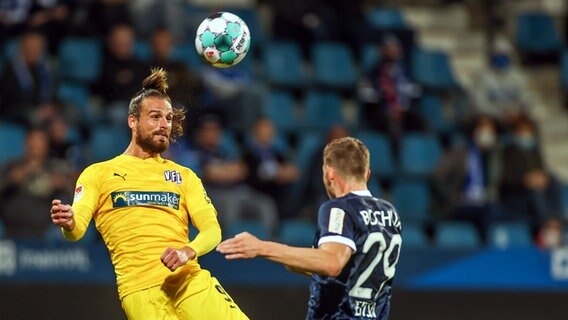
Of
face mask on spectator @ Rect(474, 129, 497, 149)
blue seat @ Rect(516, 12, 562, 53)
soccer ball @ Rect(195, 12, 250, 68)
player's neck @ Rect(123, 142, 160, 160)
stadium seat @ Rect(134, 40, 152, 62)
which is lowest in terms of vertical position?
player's neck @ Rect(123, 142, 160, 160)

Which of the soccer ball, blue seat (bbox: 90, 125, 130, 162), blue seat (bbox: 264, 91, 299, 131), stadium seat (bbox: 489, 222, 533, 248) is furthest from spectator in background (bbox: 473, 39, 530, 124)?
the soccer ball

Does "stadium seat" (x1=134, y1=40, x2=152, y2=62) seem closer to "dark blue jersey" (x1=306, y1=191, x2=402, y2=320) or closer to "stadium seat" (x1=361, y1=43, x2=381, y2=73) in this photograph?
"stadium seat" (x1=361, y1=43, x2=381, y2=73)

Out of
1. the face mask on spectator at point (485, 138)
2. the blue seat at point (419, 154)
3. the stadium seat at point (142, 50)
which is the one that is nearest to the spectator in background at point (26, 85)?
the stadium seat at point (142, 50)

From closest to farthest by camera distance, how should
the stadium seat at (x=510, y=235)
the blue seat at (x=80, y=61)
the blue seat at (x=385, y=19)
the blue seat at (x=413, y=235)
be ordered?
the blue seat at (x=413, y=235) < the stadium seat at (x=510, y=235) < the blue seat at (x=80, y=61) < the blue seat at (x=385, y=19)

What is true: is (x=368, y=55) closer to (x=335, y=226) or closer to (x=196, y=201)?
(x=196, y=201)

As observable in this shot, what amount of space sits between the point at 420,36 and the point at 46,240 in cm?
769

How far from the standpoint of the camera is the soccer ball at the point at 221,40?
22.1 ft

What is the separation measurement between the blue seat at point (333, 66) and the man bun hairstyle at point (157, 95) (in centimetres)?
720

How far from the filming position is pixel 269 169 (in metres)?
11.8

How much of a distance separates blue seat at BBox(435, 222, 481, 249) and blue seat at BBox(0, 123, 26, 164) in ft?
A: 14.4

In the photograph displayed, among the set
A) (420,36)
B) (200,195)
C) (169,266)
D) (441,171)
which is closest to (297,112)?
(441,171)

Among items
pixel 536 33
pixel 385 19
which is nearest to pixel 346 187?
pixel 385 19

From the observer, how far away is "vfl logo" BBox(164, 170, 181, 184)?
6343 millimetres

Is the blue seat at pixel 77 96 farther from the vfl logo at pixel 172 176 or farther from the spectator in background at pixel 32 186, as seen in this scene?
the vfl logo at pixel 172 176
